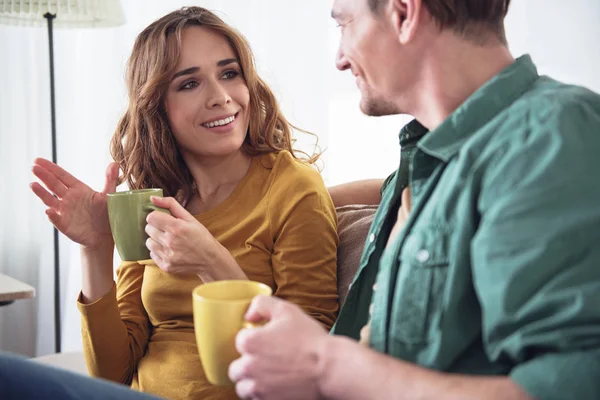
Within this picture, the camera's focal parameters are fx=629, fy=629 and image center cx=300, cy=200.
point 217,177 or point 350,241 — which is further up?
point 217,177

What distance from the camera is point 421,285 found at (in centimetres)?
78

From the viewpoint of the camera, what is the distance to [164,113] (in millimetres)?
1624

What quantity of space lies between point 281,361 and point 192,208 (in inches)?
38.1

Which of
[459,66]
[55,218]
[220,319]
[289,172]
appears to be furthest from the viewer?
[289,172]

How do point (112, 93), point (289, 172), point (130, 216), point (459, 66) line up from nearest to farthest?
point (459, 66) → point (130, 216) → point (289, 172) → point (112, 93)

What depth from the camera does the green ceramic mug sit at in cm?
119

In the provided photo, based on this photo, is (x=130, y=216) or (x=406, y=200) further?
(x=130, y=216)

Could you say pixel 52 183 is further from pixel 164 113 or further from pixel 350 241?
pixel 350 241

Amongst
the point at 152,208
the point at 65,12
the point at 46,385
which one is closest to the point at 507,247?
the point at 46,385

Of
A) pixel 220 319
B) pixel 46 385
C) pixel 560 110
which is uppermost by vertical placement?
pixel 560 110

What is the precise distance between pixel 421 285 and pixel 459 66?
1.06 ft

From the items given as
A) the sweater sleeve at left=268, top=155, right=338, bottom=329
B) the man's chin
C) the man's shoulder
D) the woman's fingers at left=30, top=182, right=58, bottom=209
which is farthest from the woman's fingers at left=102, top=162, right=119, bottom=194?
the man's shoulder

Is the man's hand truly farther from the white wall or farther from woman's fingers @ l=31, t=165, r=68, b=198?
the white wall

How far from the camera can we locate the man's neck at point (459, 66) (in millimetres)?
885
